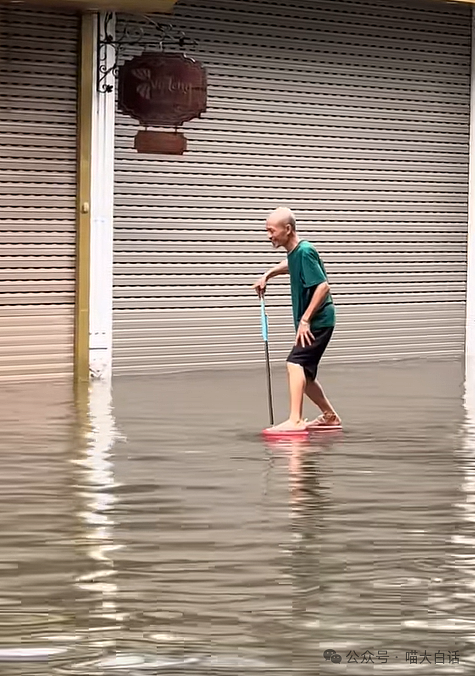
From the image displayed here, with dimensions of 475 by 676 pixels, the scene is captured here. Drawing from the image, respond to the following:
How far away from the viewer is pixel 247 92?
1798 cm

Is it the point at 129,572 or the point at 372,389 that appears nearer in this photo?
the point at 129,572

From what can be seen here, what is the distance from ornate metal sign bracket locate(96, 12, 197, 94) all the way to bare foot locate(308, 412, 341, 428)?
5.79 m

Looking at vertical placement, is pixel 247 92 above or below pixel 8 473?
above

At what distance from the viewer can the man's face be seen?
11.6 meters

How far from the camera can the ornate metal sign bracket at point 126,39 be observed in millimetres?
16656

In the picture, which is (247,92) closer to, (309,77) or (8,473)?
(309,77)

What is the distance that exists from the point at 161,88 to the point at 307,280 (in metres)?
4.74

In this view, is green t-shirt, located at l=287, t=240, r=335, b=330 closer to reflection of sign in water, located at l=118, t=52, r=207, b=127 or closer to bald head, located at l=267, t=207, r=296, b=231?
bald head, located at l=267, t=207, r=296, b=231

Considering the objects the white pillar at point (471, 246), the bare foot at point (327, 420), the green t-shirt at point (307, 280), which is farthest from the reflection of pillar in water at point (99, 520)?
the white pillar at point (471, 246)

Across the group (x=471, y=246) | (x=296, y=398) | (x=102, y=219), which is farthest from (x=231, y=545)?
(x=471, y=246)

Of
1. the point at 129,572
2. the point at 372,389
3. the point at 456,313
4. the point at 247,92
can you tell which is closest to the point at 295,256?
the point at 372,389

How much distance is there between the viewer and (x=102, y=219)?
16797 millimetres

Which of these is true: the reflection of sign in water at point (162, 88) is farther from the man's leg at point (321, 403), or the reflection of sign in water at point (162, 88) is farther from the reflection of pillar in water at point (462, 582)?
the reflection of pillar in water at point (462, 582)

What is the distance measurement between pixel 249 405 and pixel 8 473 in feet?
15.4
